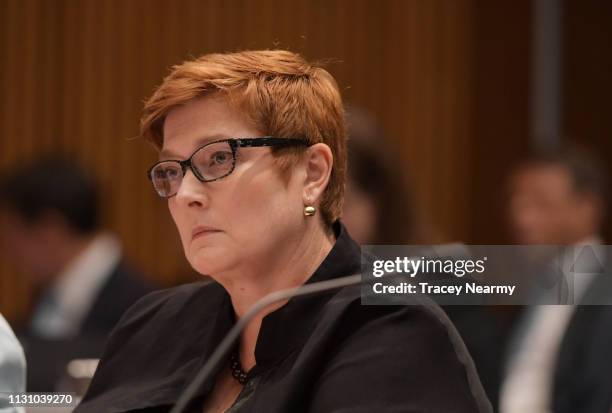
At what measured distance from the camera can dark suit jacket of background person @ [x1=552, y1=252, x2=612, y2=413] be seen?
1998 millimetres

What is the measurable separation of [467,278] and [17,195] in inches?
109

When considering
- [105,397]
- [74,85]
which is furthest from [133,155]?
[105,397]

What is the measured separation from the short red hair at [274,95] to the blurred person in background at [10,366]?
507 millimetres

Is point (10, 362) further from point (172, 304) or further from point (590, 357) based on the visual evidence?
point (590, 357)

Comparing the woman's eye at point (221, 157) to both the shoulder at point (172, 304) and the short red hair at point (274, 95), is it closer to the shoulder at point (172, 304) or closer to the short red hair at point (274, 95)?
the short red hair at point (274, 95)

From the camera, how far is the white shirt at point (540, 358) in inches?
78.9

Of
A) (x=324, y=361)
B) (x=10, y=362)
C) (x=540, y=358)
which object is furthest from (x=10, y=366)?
(x=540, y=358)

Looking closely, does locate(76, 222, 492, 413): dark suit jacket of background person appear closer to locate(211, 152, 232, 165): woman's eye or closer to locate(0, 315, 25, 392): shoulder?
locate(0, 315, 25, 392): shoulder

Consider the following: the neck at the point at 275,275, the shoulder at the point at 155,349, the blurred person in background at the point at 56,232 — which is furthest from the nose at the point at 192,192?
the blurred person in background at the point at 56,232

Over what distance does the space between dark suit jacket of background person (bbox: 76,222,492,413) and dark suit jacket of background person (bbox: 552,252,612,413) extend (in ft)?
0.84

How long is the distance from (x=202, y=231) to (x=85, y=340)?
800mm

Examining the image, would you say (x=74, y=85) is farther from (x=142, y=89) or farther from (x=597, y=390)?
(x=597, y=390)

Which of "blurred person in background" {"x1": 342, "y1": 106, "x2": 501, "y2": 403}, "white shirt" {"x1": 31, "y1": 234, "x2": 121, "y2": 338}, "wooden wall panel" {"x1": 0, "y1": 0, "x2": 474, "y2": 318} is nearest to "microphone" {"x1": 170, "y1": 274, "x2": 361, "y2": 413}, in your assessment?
"blurred person in background" {"x1": 342, "y1": 106, "x2": 501, "y2": 403}

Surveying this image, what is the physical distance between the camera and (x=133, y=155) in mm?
5145
